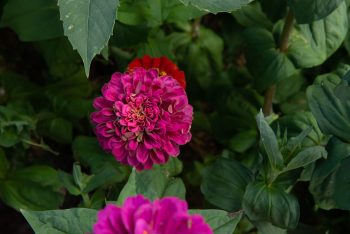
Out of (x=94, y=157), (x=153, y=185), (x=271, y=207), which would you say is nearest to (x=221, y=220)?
(x=153, y=185)

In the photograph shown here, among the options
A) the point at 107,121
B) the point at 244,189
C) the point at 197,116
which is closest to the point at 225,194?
the point at 244,189

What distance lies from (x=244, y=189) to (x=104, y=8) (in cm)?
46

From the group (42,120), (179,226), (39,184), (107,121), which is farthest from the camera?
(42,120)

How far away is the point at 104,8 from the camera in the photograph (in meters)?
0.87

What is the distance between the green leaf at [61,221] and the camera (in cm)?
82

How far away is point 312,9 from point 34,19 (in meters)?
0.57

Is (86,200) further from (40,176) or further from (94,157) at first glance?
(40,176)

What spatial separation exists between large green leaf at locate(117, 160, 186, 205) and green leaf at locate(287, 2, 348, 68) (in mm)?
488

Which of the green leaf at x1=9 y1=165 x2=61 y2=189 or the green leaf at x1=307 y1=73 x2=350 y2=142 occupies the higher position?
the green leaf at x1=307 y1=73 x2=350 y2=142

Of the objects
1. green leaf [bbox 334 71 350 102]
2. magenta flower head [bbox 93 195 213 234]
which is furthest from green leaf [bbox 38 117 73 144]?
magenta flower head [bbox 93 195 213 234]

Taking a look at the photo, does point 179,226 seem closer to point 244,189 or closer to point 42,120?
point 244,189

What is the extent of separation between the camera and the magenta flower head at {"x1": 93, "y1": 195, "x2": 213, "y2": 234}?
0.63m

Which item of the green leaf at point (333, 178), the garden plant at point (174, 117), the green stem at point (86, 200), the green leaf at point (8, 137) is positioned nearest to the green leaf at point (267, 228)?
the garden plant at point (174, 117)

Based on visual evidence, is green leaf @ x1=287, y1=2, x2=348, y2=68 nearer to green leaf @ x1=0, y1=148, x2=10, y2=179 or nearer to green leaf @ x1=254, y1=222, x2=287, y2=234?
green leaf @ x1=254, y1=222, x2=287, y2=234
